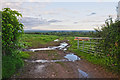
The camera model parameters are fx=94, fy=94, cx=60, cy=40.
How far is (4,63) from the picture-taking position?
356 centimetres

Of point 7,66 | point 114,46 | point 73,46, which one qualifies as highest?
point 114,46

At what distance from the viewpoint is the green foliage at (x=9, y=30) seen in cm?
351

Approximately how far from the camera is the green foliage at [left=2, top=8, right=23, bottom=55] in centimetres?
351

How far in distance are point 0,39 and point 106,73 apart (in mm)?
4591

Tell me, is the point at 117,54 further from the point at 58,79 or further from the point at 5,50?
the point at 5,50

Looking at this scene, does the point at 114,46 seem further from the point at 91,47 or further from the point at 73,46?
the point at 73,46

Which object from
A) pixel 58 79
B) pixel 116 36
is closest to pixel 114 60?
pixel 116 36

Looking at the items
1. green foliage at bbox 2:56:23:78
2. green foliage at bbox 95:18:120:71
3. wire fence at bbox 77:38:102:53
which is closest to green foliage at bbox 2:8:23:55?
green foliage at bbox 2:56:23:78

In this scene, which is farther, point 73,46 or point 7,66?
point 73,46

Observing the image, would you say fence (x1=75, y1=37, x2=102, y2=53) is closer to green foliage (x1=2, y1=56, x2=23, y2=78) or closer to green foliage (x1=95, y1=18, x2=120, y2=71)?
green foliage (x1=95, y1=18, x2=120, y2=71)

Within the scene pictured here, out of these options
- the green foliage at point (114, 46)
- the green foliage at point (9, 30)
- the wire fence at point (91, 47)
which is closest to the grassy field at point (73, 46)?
the wire fence at point (91, 47)

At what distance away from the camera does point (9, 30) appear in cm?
356

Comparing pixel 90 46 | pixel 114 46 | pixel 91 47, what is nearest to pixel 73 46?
pixel 91 47

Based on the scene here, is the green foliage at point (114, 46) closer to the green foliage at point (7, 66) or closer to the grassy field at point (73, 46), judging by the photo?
the grassy field at point (73, 46)
